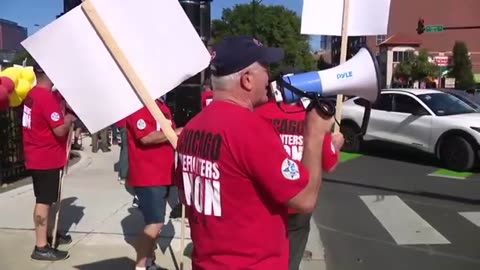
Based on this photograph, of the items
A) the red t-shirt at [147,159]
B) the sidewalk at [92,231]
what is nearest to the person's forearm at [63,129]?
the red t-shirt at [147,159]

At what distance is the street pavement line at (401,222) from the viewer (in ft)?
21.0

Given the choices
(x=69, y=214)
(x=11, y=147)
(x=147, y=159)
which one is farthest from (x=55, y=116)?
(x=11, y=147)

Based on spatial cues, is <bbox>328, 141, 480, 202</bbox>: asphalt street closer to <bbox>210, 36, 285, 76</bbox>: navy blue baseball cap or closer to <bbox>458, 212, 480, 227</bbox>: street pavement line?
<bbox>458, 212, 480, 227</bbox>: street pavement line

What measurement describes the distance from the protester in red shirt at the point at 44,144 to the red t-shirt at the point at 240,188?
3118 millimetres

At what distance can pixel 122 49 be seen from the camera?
3.04 meters

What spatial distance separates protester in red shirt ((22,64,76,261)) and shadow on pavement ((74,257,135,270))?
320mm

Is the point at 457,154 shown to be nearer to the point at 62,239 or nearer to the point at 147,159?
the point at 62,239

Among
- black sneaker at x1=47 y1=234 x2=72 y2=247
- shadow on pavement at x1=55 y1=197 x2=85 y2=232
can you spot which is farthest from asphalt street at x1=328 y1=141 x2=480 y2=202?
black sneaker at x1=47 y1=234 x2=72 y2=247

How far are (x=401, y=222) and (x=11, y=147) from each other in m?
6.04

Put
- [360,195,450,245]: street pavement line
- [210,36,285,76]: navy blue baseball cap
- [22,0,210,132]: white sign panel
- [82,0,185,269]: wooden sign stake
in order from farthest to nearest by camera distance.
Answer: [360,195,450,245]: street pavement line < [22,0,210,132]: white sign panel < [82,0,185,269]: wooden sign stake < [210,36,285,76]: navy blue baseball cap

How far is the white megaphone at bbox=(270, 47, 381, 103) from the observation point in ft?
→ 7.80

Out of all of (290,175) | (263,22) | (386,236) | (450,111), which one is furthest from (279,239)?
(263,22)

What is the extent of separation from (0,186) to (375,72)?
24.5ft

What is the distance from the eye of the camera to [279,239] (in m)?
2.17
